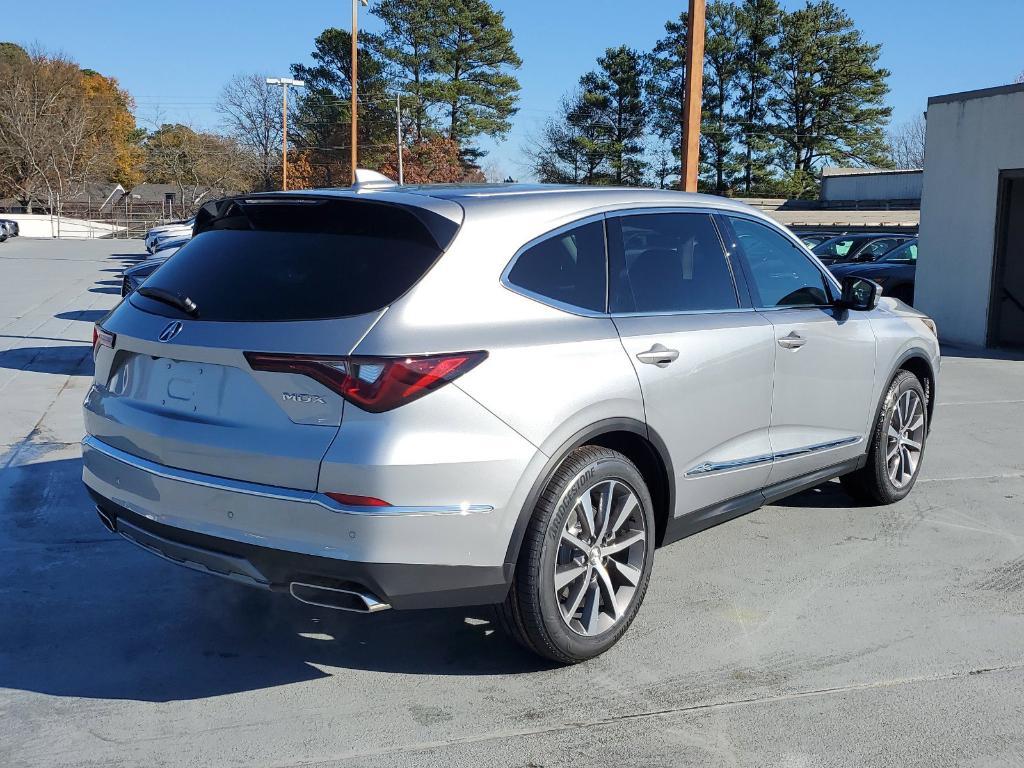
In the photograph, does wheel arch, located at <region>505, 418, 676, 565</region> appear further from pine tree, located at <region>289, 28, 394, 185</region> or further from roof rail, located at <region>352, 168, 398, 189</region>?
pine tree, located at <region>289, 28, 394, 185</region>

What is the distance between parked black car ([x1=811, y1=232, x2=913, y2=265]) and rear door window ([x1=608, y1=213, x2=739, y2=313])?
1569 cm

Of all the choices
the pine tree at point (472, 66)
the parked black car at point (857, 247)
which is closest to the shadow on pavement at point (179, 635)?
the parked black car at point (857, 247)

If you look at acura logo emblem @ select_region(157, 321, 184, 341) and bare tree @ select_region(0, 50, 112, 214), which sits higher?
bare tree @ select_region(0, 50, 112, 214)

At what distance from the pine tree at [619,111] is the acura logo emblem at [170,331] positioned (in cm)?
5847

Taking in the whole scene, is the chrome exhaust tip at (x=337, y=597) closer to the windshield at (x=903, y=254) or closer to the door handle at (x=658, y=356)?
the door handle at (x=658, y=356)

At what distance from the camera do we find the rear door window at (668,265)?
414 centimetres

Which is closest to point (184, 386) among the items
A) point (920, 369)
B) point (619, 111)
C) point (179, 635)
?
point (179, 635)

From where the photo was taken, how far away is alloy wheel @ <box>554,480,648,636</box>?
3.74m

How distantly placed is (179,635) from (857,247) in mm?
19391

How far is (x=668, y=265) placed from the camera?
174 inches

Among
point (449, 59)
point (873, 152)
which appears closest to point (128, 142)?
point (449, 59)

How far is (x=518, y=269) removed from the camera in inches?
144

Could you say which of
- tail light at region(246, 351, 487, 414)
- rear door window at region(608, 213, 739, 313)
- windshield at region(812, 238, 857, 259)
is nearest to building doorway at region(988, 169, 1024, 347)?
windshield at region(812, 238, 857, 259)

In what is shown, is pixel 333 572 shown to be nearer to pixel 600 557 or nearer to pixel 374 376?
pixel 374 376
